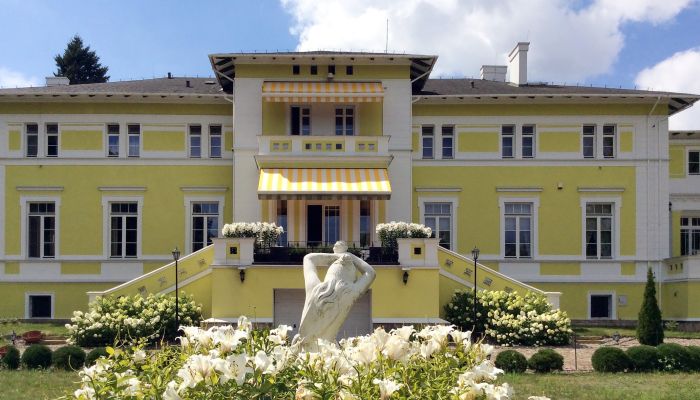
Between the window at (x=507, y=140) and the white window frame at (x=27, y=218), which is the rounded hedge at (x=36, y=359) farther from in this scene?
the window at (x=507, y=140)

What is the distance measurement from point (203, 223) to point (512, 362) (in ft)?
51.9

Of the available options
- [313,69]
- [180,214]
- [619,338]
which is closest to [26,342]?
[180,214]

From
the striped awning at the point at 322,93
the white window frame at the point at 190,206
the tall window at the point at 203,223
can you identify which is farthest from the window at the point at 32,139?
the striped awning at the point at 322,93

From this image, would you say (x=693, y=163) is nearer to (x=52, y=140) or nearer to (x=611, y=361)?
(x=611, y=361)

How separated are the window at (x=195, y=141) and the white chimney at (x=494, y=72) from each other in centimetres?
1319

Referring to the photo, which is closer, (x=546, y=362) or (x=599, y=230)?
(x=546, y=362)

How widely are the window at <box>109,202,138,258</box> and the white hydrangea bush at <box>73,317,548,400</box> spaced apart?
2522 cm

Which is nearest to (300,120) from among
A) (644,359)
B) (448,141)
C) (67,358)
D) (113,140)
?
(448,141)

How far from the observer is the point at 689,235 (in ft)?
106

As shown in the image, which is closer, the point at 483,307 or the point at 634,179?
the point at 483,307

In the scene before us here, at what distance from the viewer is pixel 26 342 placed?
22.2 meters

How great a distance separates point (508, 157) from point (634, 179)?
4.79 m

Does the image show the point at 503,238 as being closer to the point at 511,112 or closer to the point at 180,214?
the point at 511,112

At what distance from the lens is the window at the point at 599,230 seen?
29969 millimetres
